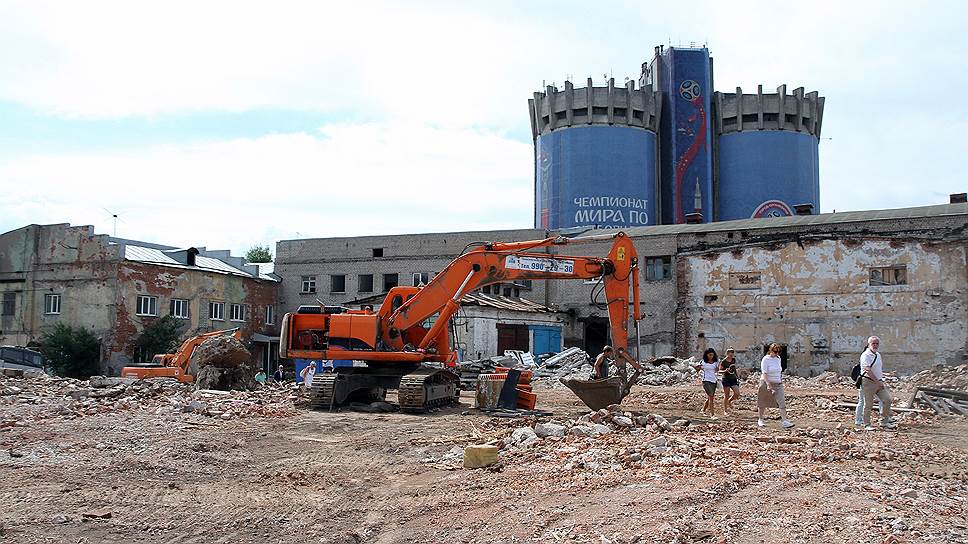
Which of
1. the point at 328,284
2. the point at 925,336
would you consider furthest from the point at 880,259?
the point at 328,284

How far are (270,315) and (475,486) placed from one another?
39.0m

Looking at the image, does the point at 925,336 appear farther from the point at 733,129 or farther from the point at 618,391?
the point at 733,129

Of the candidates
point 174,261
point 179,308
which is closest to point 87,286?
point 179,308

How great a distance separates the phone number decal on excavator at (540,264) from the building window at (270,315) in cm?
3111

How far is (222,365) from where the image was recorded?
22.9 metres

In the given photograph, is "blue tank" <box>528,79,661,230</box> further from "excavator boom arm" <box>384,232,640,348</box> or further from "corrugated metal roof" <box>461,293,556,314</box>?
"excavator boom arm" <box>384,232,640,348</box>

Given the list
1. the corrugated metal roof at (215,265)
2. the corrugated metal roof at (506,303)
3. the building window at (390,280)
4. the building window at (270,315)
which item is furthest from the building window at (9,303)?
the corrugated metal roof at (506,303)

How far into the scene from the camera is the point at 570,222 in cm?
5503

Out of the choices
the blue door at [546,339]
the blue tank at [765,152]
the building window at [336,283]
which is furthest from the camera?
the blue tank at [765,152]

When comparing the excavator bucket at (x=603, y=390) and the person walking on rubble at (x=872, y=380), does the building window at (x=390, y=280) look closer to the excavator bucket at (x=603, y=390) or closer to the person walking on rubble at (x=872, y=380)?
the excavator bucket at (x=603, y=390)

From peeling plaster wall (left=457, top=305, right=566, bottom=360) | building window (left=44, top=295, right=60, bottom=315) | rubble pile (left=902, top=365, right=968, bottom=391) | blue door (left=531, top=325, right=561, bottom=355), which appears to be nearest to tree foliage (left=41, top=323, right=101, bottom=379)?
building window (left=44, top=295, right=60, bottom=315)

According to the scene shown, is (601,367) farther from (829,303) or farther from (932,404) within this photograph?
(829,303)

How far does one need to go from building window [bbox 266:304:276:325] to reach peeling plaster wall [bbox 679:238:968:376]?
21781mm

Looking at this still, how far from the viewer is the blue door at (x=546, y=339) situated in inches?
1531
